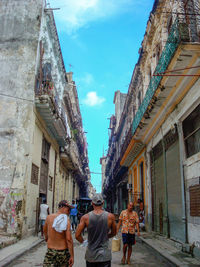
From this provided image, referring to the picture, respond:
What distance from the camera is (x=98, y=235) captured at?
11.3 ft

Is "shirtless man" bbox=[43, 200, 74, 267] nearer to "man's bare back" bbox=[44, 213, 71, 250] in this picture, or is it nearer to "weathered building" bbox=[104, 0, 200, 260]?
"man's bare back" bbox=[44, 213, 71, 250]

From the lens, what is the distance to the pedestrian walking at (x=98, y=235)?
3.36 m

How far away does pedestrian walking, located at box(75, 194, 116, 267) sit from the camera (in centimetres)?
336

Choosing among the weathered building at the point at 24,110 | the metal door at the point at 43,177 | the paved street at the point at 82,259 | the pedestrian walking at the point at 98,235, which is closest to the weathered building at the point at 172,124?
the paved street at the point at 82,259

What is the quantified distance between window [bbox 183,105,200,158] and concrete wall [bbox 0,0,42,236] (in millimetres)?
5760

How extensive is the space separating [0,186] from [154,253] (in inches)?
222

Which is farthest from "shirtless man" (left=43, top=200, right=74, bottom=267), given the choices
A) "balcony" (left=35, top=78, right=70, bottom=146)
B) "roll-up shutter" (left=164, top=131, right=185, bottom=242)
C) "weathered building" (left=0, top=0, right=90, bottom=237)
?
"balcony" (left=35, top=78, right=70, bottom=146)

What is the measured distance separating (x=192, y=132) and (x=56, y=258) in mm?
5531

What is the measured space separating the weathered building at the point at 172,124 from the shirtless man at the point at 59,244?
4.32 m

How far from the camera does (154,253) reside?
793cm

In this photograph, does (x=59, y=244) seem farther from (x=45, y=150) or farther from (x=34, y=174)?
(x=45, y=150)

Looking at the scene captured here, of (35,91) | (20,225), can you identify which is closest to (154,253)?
(20,225)

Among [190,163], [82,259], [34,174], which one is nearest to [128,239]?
[82,259]

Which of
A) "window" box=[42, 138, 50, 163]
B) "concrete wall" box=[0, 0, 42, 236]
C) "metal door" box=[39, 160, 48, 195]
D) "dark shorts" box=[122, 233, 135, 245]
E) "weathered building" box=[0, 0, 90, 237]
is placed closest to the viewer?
"dark shorts" box=[122, 233, 135, 245]
